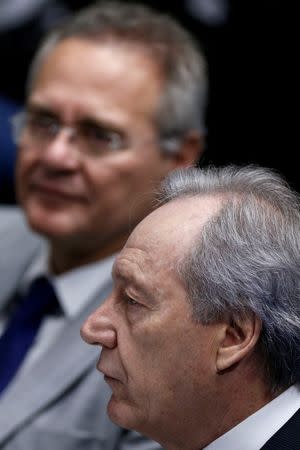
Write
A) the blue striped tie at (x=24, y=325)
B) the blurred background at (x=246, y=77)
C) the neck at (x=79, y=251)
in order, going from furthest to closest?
the blurred background at (x=246, y=77) < the neck at (x=79, y=251) < the blue striped tie at (x=24, y=325)

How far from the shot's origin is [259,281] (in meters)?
1.62

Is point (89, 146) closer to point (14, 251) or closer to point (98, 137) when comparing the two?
point (98, 137)

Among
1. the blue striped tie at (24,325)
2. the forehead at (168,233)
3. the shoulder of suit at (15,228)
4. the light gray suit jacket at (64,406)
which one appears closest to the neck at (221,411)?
the forehead at (168,233)

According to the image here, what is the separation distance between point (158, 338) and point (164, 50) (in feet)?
3.96

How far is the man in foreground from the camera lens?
162cm

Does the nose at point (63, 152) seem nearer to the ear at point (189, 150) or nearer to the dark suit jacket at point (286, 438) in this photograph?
the ear at point (189, 150)

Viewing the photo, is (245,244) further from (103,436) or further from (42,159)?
(42,159)

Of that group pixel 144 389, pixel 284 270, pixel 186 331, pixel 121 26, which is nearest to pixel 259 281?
pixel 284 270

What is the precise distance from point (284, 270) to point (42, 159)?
1.11 meters

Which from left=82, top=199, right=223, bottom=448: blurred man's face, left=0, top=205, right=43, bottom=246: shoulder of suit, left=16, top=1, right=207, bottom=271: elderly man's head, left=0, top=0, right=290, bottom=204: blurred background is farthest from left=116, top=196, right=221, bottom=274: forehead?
left=0, top=0, right=290, bottom=204: blurred background

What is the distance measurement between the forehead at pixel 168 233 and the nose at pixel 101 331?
0.36 feet

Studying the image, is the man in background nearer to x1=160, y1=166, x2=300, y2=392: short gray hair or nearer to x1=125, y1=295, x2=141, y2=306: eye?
x1=125, y1=295, x2=141, y2=306: eye

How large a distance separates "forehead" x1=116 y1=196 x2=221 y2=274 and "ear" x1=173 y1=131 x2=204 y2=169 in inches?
38.1

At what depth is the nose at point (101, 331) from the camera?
A: 1732 mm
